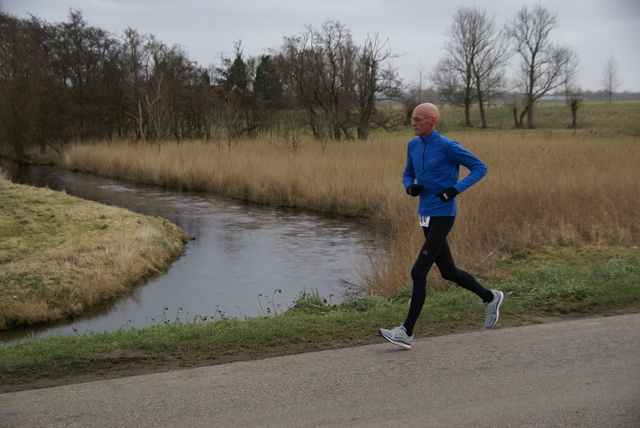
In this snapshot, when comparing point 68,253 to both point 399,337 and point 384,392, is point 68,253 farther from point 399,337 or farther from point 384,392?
point 384,392

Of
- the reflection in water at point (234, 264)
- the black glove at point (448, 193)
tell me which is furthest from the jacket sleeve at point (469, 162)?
the reflection in water at point (234, 264)

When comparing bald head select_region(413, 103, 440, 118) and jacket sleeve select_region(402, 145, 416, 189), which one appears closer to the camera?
bald head select_region(413, 103, 440, 118)

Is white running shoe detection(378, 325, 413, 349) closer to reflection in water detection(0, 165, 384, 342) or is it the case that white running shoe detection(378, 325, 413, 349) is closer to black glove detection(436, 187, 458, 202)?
black glove detection(436, 187, 458, 202)

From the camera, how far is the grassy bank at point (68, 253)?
10.7 metres

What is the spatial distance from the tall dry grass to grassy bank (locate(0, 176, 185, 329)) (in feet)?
17.0

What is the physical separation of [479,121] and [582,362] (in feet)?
202

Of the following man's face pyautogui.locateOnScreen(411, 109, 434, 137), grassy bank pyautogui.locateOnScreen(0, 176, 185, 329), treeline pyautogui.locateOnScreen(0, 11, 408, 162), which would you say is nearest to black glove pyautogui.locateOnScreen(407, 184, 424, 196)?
man's face pyautogui.locateOnScreen(411, 109, 434, 137)

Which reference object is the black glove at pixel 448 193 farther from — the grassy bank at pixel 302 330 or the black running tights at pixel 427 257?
the grassy bank at pixel 302 330

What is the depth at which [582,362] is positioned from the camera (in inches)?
191

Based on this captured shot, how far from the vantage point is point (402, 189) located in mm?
17625

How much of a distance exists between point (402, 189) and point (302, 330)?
12.0 m

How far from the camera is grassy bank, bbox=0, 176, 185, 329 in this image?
1068 centimetres

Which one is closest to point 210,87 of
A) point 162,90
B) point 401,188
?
point 162,90

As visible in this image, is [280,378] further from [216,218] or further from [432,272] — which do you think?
[216,218]
